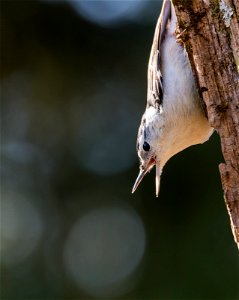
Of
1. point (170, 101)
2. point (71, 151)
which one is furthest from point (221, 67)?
point (71, 151)

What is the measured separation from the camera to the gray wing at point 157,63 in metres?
4.32

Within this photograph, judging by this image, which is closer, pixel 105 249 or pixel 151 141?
pixel 151 141

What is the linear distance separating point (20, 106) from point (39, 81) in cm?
39

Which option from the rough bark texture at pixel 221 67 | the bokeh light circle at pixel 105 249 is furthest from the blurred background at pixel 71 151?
the rough bark texture at pixel 221 67

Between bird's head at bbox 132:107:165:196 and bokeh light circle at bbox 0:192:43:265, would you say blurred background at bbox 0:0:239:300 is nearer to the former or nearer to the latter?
bokeh light circle at bbox 0:192:43:265

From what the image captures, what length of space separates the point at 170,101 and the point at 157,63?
0.24 meters

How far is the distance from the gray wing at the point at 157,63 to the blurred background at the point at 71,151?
2.57 meters

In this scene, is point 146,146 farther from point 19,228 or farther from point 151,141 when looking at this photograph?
point 19,228

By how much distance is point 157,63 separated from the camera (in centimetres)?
446

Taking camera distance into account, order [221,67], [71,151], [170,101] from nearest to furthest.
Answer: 1. [221,67]
2. [170,101]
3. [71,151]

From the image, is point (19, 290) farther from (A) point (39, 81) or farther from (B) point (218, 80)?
(B) point (218, 80)

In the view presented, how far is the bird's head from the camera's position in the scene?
464 centimetres

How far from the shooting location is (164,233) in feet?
22.5

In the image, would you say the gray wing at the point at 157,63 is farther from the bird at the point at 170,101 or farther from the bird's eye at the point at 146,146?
the bird's eye at the point at 146,146
